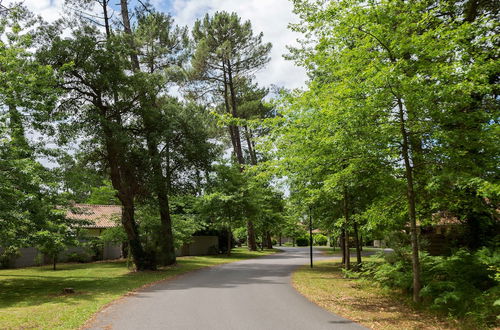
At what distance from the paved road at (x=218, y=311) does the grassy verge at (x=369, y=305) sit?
486 mm

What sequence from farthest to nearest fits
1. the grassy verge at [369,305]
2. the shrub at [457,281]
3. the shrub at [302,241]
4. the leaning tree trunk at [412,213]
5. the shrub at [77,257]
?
1. the shrub at [302,241]
2. the shrub at [77,257]
3. the leaning tree trunk at [412,213]
4. the grassy verge at [369,305]
5. the shrub at [457,281]

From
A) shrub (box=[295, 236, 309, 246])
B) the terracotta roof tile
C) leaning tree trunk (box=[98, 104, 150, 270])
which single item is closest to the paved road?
leaning tree trunk (box=[98, 104, 150, 270])

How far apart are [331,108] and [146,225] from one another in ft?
56.3

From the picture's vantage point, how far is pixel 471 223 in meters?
11.2

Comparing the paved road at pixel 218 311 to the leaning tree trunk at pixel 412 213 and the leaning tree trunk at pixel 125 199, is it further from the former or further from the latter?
the leaning tree trunk at pixel 125 199

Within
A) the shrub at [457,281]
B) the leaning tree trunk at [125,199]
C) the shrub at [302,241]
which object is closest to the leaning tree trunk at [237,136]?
the leaning tree trunk at [125,199]

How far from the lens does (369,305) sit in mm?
9344

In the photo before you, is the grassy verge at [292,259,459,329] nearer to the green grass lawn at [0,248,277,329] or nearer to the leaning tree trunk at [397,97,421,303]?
the leaning tree trunk at [397,97,421,303]

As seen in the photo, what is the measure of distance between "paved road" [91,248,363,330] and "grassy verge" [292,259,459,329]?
0.49 meters

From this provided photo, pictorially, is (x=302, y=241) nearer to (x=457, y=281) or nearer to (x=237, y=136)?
(x=237, y=136)

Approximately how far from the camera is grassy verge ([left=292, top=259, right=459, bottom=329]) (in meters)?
7.45

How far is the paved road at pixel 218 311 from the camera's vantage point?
732cm

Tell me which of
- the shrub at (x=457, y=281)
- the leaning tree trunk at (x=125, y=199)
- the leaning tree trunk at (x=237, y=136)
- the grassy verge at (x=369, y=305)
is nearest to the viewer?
→ the shrub at (x=457, y=281)

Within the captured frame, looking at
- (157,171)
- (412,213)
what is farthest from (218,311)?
(157,171)
